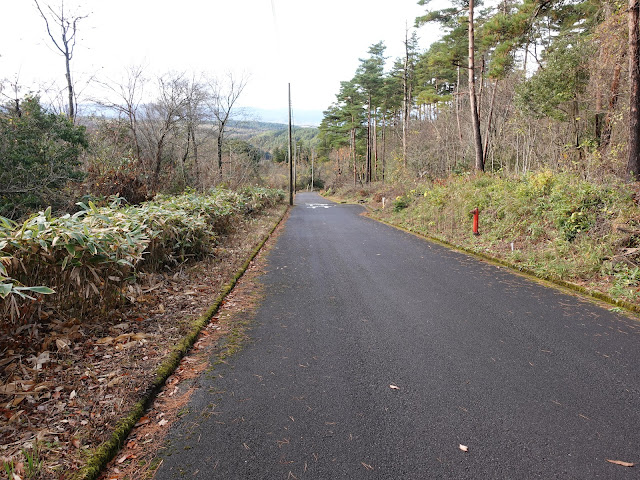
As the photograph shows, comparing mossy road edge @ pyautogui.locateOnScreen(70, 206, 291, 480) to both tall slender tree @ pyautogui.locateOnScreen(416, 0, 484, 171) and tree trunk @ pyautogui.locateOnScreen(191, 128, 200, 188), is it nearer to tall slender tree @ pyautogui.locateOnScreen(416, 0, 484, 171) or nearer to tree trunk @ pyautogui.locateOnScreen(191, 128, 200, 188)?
tall slender tree @ pyautogui.locateOnScreen(416, 0, 484, 171)

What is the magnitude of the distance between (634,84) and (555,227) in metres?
3.27

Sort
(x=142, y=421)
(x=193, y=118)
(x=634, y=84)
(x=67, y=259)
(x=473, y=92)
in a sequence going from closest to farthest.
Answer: (x=142, y=421)
(x=67, y=259)
(x=634, y=84)
(x=473, y=92)
(x=193, y=118)

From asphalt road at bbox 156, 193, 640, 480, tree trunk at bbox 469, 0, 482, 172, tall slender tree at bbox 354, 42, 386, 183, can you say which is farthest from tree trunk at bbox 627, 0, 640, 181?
tall slender tree at bbox 354, 42, 386, 183

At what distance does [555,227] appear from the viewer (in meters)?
8.34

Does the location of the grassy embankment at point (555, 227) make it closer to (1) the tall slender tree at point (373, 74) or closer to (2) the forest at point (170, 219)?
(2) the forest at point (170, 219)

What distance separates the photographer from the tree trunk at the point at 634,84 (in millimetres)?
7824

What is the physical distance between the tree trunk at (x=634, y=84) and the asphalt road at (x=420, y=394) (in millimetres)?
4516

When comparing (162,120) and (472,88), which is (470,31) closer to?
(472,88)

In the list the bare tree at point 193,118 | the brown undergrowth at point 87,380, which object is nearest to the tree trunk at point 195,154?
the bare tree at point 193,118

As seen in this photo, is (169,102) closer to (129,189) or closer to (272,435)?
(129,189)

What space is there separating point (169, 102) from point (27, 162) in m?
9.87

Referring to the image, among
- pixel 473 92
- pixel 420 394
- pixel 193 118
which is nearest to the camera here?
pixel 420 394

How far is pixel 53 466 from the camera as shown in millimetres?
2115

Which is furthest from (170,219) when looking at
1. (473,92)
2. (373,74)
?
(373,74)
